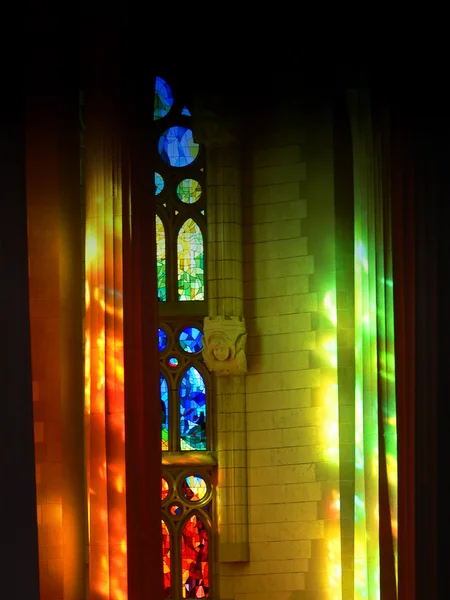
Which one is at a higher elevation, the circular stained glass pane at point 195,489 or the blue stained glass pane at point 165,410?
the blue stained glass pane at point 165,410

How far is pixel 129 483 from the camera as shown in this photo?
26.8 feet

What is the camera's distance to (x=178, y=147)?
34.2 ft

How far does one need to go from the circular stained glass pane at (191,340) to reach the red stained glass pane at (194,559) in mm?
1211

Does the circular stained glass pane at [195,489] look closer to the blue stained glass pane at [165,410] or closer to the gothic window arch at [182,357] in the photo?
the gothic window arch at [182,357]

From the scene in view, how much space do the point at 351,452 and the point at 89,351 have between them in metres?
2.16

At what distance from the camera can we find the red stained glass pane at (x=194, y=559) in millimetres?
10023

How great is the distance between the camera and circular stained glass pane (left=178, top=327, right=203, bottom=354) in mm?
10227

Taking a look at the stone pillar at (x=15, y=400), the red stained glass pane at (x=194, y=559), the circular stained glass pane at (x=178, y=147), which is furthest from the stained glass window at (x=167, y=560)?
the circular stained glass pane at (x=178, y=147)

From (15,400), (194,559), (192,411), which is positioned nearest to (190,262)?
(192,411)

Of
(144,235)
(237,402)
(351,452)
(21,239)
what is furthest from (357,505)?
(21,239)

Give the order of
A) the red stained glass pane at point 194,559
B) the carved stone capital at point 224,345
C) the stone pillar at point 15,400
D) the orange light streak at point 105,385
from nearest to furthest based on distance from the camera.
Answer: the stone pillar at point 15,400 < the orange light streak at point 105,385 < the carved stone capital at point 224,345 < the red stained glass pane at point 194,559

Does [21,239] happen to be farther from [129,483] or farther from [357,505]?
[357,505]

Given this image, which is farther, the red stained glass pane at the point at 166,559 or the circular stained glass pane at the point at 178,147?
the circular stained glass pane at the point at 178,147

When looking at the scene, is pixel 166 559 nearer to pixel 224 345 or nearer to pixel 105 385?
pixel 224 345
